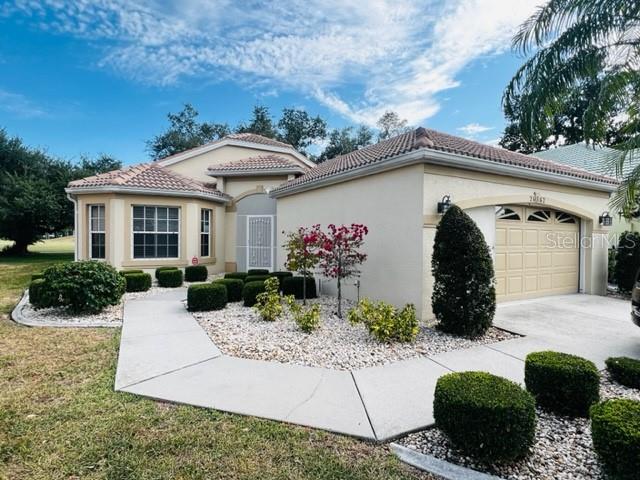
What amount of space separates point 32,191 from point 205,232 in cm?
1798

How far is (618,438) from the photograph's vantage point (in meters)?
2.39

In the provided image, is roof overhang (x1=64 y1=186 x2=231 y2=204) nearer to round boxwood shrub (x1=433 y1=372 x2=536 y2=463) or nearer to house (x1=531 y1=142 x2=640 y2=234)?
round boxwood shrub (x1=433 y1=372 x2=536 y2=463)

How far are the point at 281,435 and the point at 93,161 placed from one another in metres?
35.0

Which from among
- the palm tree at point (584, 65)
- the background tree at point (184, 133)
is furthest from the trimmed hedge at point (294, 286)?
the background tree at point (184, 133)

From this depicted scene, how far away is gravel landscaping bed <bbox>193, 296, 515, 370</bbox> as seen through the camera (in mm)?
5434

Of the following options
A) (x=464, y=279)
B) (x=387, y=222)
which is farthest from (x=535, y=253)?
(x=464, y=279)

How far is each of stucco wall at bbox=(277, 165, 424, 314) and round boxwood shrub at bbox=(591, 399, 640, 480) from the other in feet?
16.4

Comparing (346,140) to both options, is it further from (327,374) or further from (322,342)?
(327,374)

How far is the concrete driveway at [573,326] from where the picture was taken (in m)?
5.92

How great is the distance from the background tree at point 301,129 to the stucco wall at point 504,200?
29.6m

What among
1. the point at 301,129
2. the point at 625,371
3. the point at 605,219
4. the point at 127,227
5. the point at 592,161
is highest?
the point at 301,129

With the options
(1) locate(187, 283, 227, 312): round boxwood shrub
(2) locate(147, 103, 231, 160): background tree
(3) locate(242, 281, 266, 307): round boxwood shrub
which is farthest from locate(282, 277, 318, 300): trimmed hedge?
(2) locate(147, 103, 231, 160): background tree

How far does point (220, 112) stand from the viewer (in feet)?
114

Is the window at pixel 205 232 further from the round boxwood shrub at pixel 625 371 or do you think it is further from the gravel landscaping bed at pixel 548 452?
the round boxwood shrub at pixel 625 371
